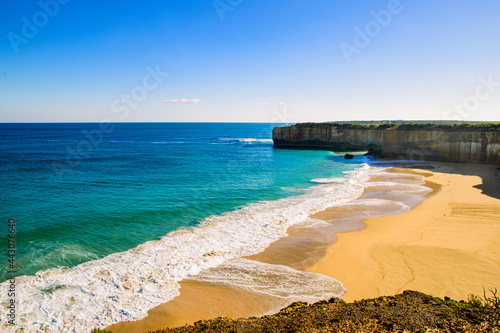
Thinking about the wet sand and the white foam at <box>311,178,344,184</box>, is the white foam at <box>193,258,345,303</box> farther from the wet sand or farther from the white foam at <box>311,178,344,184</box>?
the white foam at <box>311,178,344,184</box>

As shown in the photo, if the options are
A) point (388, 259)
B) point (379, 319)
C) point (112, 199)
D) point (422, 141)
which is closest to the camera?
point (379, 319)

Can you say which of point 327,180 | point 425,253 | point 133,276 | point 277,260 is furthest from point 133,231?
point 327,180

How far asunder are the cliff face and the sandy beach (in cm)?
1912

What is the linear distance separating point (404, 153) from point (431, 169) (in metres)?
9.30

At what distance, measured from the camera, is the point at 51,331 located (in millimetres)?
7602

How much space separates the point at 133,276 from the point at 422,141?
41494mm

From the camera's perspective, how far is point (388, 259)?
11.4 m

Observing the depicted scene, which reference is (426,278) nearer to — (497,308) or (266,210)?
(497,308)

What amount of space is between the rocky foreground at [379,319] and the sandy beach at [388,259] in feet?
5.80

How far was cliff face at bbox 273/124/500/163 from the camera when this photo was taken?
34.1 meters

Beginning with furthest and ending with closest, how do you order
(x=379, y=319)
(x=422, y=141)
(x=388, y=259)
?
(x=422, y=141) → (x=388, y=259) → (x=379, y=319)

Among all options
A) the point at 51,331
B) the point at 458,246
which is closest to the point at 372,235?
the point at 458,246

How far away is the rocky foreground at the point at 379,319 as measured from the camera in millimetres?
5637

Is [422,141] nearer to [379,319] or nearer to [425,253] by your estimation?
[425,253]
